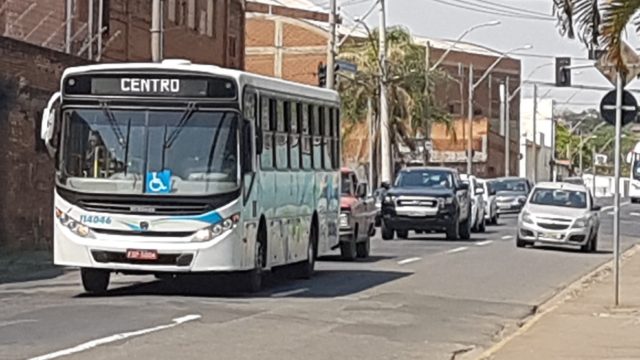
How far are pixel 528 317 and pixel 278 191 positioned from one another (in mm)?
4187

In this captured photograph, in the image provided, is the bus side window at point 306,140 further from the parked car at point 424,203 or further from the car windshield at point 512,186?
the car windshield at point 512,186

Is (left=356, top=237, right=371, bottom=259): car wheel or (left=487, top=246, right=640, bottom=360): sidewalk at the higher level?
(left=356, top=237, right=371, bottom=259): car wheel

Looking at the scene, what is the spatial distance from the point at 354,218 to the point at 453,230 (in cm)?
1097

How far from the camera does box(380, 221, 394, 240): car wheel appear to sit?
A: 39.4 metres

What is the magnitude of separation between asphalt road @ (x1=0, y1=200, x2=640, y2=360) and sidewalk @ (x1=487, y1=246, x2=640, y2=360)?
550 millimetres

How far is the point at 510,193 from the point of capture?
6288 centimetres

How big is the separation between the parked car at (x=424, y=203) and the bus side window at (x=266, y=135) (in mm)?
17351

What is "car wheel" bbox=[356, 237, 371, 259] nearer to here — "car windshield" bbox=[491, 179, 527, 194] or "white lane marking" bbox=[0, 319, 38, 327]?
"white lane marking" bbox=[0, 319, 38, 327]

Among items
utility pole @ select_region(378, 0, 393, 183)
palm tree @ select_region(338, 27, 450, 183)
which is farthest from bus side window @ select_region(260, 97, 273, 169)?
palm tree @ select_region(338, 27, 450, 183)

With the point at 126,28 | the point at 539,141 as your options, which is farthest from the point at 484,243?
the point at 539,141

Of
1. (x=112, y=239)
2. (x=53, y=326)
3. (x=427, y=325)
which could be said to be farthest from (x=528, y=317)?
(x=53, y=326)

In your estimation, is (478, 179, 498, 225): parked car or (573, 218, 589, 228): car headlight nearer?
(573, 218, 589, 228): car headlight

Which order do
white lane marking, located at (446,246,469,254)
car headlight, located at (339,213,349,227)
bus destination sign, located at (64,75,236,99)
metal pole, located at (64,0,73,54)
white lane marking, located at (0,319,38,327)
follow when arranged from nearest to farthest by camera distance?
white lane marking, located at (0,319,38,327) < bus destination sign, located at (64,75,236,99) < car headlight, located at (339,213,349,227) < white lane marking, located at (446,246,469,254) < metal pole, located at (64,0,73,54)

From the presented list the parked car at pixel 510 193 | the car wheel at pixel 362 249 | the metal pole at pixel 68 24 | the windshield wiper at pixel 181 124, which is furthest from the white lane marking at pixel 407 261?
the parked car at pixel 510 193
